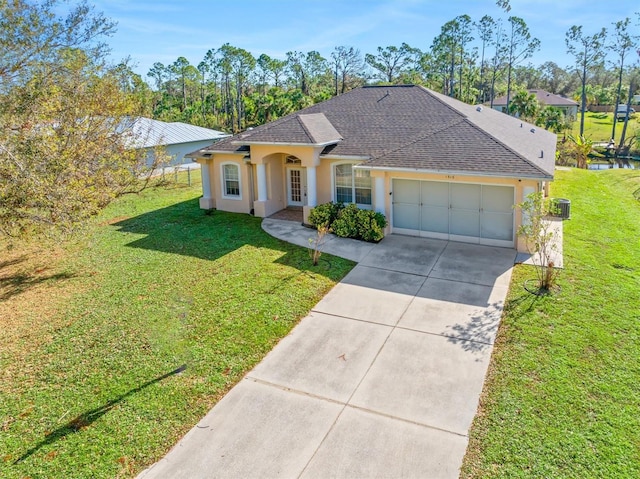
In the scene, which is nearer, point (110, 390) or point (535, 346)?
point (110, 390)

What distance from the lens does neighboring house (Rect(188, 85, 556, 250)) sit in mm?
14352

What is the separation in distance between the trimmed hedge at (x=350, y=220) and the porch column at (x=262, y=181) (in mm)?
2767

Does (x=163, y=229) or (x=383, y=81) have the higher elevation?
(x=383, y=81)

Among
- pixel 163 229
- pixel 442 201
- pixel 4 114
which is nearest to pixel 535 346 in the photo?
pixel 442 201

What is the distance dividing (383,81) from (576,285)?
62928 millimetres

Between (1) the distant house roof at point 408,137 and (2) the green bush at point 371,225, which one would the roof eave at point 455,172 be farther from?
(2) the green bush at point 371,225

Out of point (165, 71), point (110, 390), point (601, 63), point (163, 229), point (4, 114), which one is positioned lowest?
point (110, 390)

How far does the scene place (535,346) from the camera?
8.85 m

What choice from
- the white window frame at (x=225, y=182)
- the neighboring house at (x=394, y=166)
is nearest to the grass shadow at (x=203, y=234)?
the white window frame at (x=225, y=182)

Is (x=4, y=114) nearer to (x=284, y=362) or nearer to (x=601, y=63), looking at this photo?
(x=284, y=362)

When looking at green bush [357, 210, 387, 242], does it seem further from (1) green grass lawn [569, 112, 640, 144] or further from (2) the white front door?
(1) green grass lawn [569, 112, 640, 144]

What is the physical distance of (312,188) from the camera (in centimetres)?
1748

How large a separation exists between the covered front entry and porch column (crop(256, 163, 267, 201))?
5744mm

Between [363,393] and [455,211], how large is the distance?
29.8 ft
